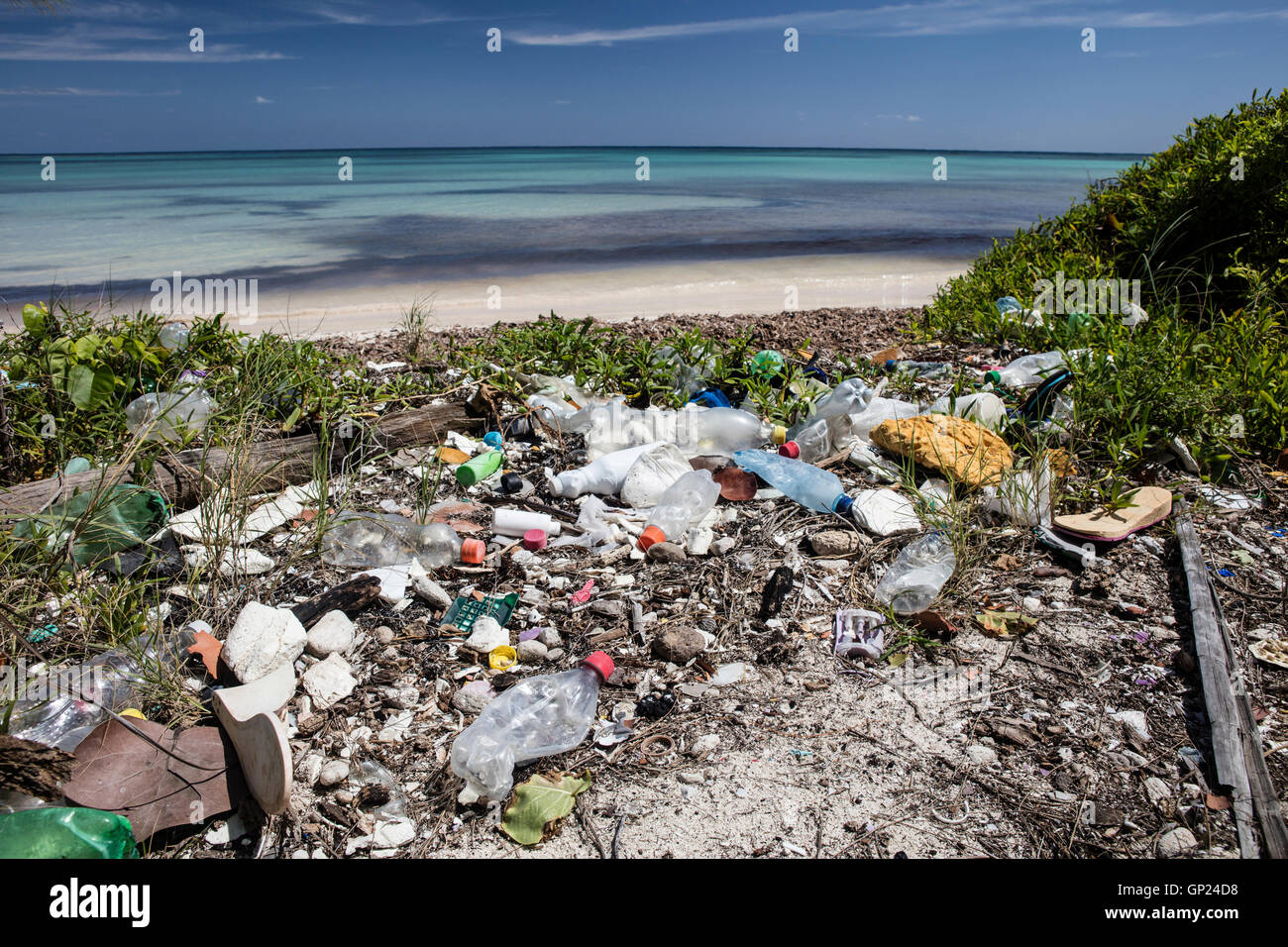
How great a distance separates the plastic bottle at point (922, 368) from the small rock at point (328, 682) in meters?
3.23

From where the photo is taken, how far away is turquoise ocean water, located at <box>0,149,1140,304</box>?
389 inches

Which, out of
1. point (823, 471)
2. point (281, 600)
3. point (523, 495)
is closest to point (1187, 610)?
point (823, 471)

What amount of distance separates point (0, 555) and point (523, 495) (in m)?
1.64

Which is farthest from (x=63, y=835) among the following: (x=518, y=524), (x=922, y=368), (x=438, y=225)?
(x=438, y=225)

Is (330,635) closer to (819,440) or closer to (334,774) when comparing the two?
(334,774)

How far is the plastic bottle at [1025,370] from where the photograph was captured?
368cm

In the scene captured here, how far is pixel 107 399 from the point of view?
298cm

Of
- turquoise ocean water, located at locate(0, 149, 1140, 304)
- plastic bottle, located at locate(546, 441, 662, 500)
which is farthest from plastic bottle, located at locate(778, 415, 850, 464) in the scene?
turquoise ocean water, located at locate(0, 149, 1140, 304)

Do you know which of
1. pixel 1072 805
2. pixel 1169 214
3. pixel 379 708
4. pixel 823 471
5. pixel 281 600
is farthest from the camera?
pixel 1169 214

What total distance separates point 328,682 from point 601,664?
0.73m

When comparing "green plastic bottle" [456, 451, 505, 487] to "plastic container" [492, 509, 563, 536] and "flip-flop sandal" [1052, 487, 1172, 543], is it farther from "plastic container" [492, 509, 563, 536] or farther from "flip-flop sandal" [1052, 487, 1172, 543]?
"flip-flop sandal" [1052, 487, 1172, 543]

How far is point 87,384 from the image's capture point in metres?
2.94

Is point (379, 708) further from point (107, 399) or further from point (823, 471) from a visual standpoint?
point (107, 399)

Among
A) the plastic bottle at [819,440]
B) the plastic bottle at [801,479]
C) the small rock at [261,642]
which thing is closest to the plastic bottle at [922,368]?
the plastic bottle at [819,440]
